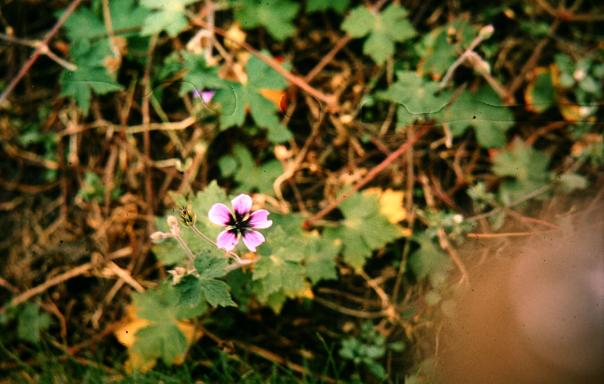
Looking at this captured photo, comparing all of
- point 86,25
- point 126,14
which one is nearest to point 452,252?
point 126,14

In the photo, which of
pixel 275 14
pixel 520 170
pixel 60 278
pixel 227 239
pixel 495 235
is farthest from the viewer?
pixel 60 278

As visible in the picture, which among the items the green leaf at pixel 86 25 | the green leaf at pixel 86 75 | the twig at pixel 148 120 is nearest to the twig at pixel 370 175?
the twig at pixel 148 120

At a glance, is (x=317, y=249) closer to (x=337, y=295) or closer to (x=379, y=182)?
(x=337, y=295)

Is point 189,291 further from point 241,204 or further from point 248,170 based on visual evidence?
point 248,170

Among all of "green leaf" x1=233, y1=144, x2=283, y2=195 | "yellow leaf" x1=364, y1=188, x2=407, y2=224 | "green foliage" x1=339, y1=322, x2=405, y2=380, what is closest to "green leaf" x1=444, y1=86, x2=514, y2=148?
"yellow leaf" x1=364, y1=188, x2=407, y2=224

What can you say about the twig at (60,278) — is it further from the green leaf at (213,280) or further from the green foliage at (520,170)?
the green foliage at (520,170)

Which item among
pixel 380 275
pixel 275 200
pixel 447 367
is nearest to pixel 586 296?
pixel 447 367
